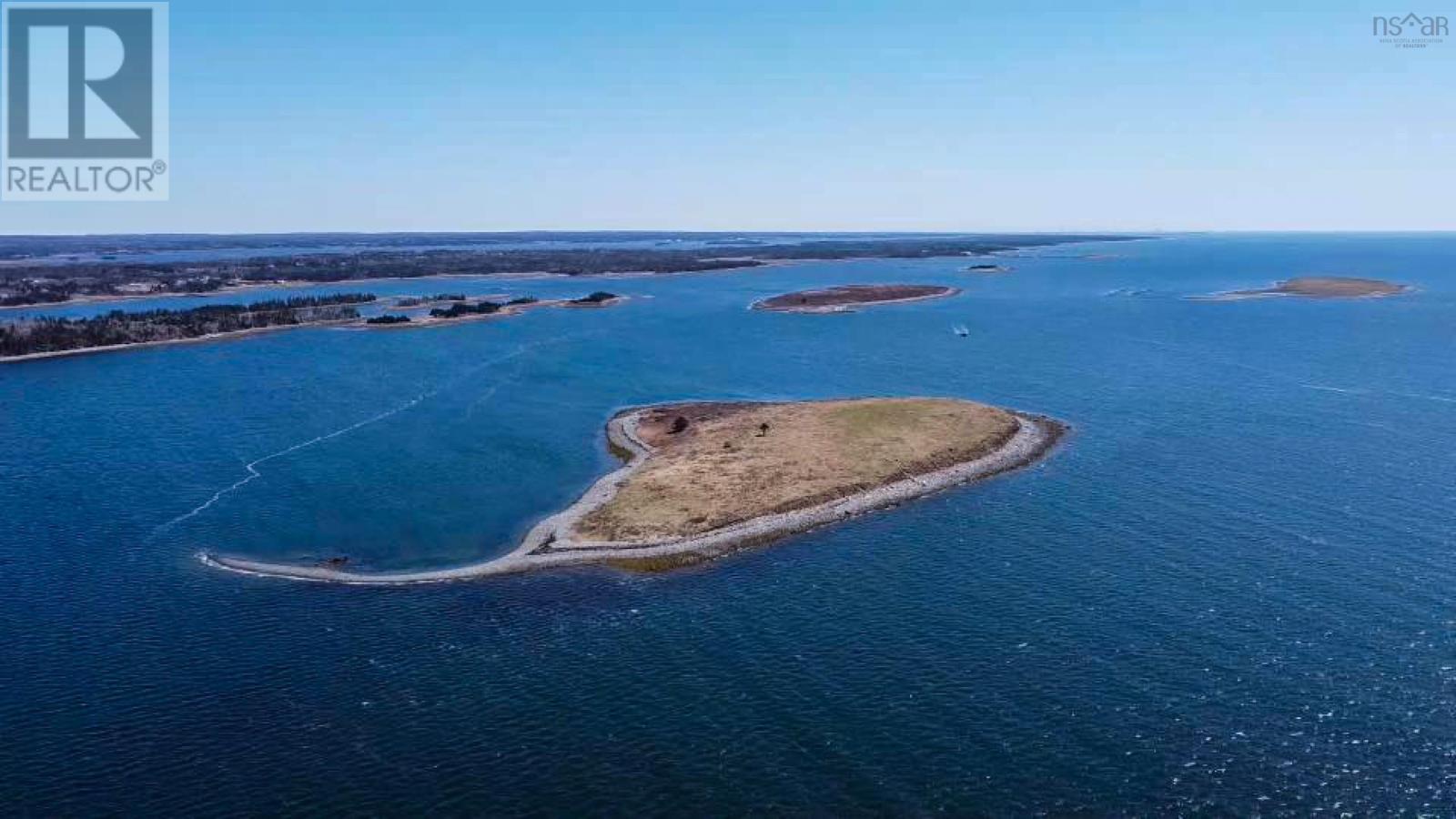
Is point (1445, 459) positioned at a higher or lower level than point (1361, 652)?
higher

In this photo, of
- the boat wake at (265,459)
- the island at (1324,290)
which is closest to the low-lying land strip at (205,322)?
the boat wake at (265,459)

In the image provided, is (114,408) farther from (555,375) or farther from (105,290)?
(105,290)

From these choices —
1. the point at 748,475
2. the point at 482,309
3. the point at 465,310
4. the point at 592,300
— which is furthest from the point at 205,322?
the point at 748,475

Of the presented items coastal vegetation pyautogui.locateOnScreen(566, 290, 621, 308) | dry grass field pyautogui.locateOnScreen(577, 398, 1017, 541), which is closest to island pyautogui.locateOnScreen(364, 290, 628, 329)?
coastal vegetation pyautogui.locateOnScreen(566, 290, 621, 308)

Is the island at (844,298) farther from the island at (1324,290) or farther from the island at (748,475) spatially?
the island at (748,475)

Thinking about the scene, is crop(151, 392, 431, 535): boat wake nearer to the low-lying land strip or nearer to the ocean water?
the ocean water

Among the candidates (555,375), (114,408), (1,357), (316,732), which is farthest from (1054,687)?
(1,357)
